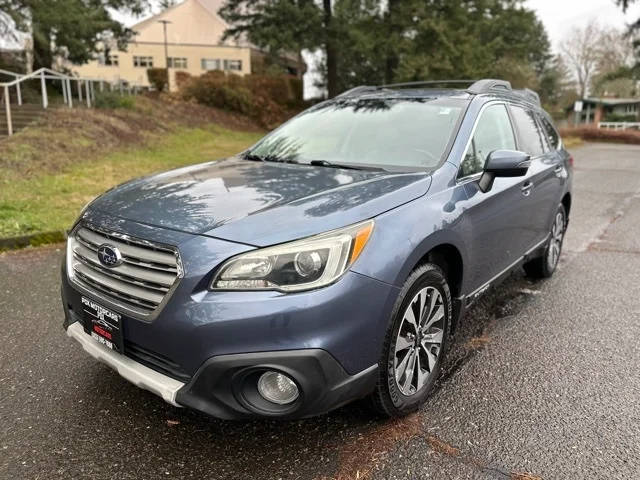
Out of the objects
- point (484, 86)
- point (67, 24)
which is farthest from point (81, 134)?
point (484, 86)

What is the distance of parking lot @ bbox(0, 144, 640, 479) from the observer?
239 centimetres

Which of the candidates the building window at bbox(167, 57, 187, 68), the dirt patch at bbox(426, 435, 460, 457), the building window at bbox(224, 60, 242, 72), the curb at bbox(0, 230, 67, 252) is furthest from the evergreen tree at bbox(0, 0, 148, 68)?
the building window at bbox(167, 57, 187, 68)

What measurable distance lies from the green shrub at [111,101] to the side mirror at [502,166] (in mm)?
15313

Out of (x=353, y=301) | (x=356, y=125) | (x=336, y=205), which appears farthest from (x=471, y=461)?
(x=356, y=125)

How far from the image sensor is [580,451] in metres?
2.50

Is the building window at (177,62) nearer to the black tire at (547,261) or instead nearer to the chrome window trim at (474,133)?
the black tire at (547,261)

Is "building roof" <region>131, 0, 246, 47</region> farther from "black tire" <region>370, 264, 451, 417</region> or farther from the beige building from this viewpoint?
"black tire" <region>370, 264, 451, 417</region>

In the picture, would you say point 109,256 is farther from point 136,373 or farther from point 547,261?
point 547,261

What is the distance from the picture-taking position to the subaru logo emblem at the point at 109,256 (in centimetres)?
241

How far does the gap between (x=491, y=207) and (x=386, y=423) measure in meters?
1.49

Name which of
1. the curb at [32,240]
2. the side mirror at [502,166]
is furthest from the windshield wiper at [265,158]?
the curb at [32,240]

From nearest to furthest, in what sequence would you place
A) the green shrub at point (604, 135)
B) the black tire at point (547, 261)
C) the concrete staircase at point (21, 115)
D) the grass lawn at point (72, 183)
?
the black tire at point (547, 261) < the grass lawn at point (72, 183) < the concrete staircase at point (21, 115) < the green shrub at point (604, 135)

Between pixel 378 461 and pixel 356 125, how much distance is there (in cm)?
227

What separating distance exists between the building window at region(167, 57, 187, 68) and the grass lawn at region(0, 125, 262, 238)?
138 feet
